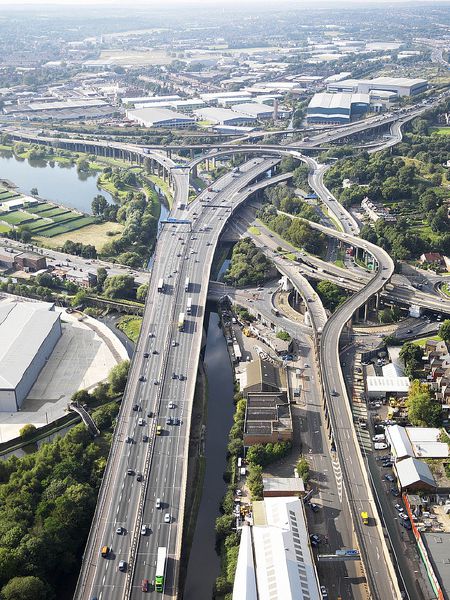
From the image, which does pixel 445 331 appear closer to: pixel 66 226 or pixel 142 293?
pixel 142 293

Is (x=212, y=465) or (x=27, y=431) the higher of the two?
(x=27, y=431)

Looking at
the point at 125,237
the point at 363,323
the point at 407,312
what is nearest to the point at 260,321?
the point at 363,323

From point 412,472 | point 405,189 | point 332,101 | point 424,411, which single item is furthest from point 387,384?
point 332,101

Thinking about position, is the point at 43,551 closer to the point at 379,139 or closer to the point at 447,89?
the point at 379,139

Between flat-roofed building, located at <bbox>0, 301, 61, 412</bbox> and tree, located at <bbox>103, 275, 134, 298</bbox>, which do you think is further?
tree, located at <bbox>103, 275, 134, 298</bbox>

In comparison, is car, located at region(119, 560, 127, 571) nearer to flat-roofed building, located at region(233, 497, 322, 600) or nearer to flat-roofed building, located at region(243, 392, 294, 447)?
flat-roofed building, located at region(233, 497, 322, 600)

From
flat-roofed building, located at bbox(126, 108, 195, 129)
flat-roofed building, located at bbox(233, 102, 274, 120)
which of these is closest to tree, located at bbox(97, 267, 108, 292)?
flat-roofed building, located at bbox(126, 108, 195, 129)
